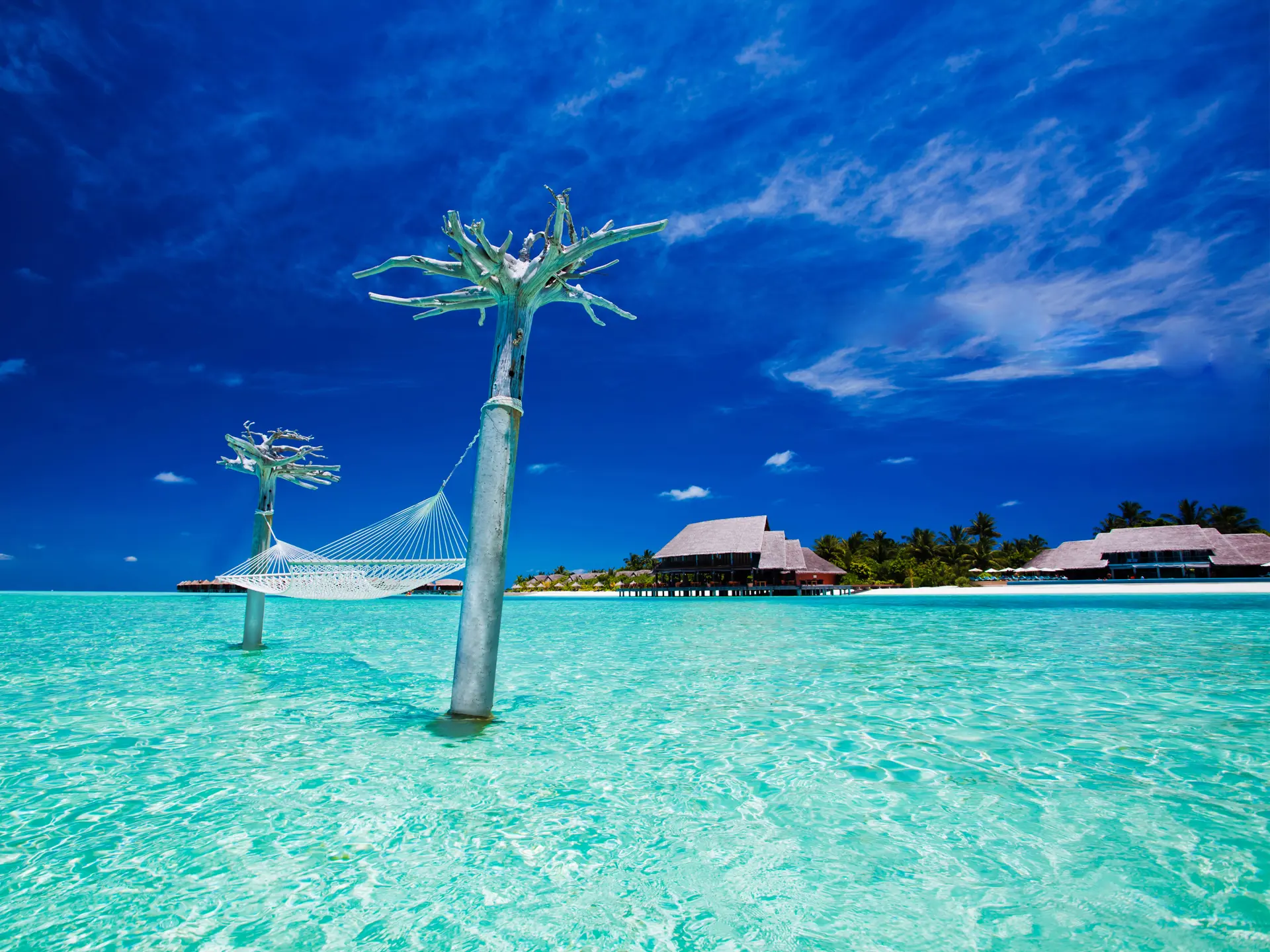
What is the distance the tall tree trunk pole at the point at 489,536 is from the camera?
401 centimetres

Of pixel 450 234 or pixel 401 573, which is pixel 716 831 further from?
pixel 401 573

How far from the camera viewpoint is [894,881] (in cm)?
221

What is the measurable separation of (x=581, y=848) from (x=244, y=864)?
1247mm

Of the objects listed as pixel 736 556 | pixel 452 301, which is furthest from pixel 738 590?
pixel 452 301

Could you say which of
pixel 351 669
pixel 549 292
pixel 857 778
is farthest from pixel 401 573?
pixel 857 778

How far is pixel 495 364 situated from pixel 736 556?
28.7m

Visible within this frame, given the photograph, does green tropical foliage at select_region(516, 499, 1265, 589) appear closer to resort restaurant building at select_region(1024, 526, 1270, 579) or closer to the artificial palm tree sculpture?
resort restaurant building at select_region(1024, 526, 1270, 579)

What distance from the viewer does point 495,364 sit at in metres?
4.29

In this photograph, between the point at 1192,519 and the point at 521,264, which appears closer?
the point at 521,264

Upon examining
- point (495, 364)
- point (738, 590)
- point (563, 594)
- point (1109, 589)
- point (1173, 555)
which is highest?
point (1173, 555)

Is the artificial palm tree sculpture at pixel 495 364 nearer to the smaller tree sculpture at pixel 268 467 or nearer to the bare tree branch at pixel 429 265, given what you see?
the bare tree branch at pixel 429 265

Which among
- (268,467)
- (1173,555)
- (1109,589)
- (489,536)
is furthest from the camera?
(1173,555)

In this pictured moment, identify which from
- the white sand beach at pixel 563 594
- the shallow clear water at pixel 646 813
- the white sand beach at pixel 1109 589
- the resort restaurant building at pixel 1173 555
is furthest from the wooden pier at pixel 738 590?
the shallow clear water at pixel 646 813

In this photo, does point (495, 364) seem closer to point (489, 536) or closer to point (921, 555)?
point (489, 536)
